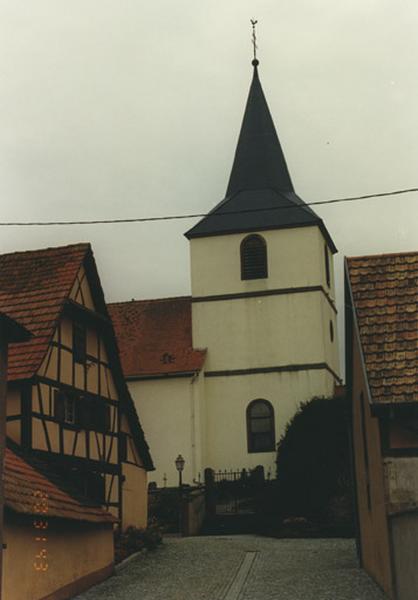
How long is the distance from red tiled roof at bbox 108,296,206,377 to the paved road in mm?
14816

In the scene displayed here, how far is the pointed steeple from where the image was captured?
43250 millimetres

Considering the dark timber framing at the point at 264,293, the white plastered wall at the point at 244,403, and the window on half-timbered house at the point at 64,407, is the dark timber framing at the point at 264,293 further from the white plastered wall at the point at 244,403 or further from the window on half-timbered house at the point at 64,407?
the window on half-timbered house at the point at 64,407

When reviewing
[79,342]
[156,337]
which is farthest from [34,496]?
[156,337]

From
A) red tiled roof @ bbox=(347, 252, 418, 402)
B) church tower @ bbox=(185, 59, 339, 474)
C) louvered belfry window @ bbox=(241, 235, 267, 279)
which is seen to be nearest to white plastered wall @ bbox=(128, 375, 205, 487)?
church tower @ bbox=(185, 59, 339, 474)

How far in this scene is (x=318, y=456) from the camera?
33375 mm

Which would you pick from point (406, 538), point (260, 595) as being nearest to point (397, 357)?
point (406, 538)

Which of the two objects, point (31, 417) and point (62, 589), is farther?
point (31, 417)

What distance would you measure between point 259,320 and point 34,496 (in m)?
24.5

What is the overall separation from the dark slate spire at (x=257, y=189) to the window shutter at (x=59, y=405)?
19.6 meters

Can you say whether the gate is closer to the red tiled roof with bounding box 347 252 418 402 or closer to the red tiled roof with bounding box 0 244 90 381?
the red tiled roof with bounding box 0 244 90 381

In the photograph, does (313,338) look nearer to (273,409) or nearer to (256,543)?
(273,409)

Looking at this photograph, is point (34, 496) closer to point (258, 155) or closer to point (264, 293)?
point (264, 293)

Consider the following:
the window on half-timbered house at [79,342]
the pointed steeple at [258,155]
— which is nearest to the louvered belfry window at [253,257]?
the pointed steeple at [258,155]

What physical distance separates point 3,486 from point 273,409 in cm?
2535
